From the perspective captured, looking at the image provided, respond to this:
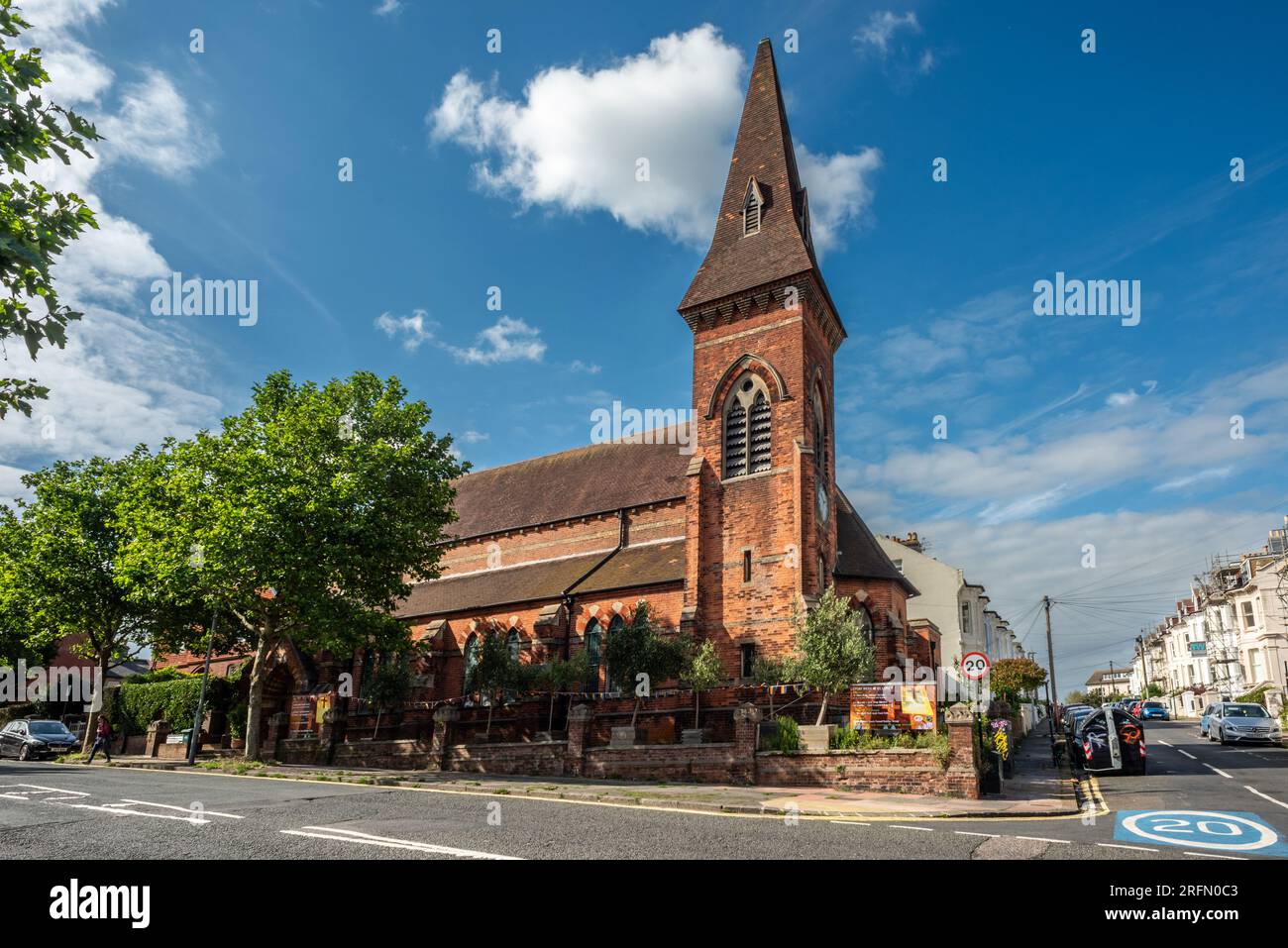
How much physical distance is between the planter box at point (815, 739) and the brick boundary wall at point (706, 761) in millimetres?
180

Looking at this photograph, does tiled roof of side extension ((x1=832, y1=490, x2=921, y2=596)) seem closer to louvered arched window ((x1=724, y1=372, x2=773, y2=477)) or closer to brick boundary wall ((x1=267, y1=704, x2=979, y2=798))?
louvered arched window ((x1=724, y1=372, x2=773, y2=477))

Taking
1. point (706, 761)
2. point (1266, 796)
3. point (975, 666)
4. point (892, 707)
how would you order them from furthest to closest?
point (706, 761), point (892, 707), point (975, 666), point (1266, 796)

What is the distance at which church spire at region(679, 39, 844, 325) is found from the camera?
3011cm

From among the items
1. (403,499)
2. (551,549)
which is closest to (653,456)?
(551,549)

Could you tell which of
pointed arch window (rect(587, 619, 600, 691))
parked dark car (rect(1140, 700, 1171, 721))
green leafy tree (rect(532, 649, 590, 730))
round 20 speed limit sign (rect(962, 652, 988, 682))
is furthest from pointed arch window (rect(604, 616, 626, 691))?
parked dark car (rect(1140, 700, 1171, 721))

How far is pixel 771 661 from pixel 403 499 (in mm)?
13238

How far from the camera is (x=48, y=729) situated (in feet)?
113

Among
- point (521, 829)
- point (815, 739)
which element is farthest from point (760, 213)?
point (521, 829)

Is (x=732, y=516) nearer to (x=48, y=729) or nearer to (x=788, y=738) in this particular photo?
(x=788, y=738)

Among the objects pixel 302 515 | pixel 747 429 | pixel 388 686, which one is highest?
pixel 747 429

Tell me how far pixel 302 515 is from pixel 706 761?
1426cm
